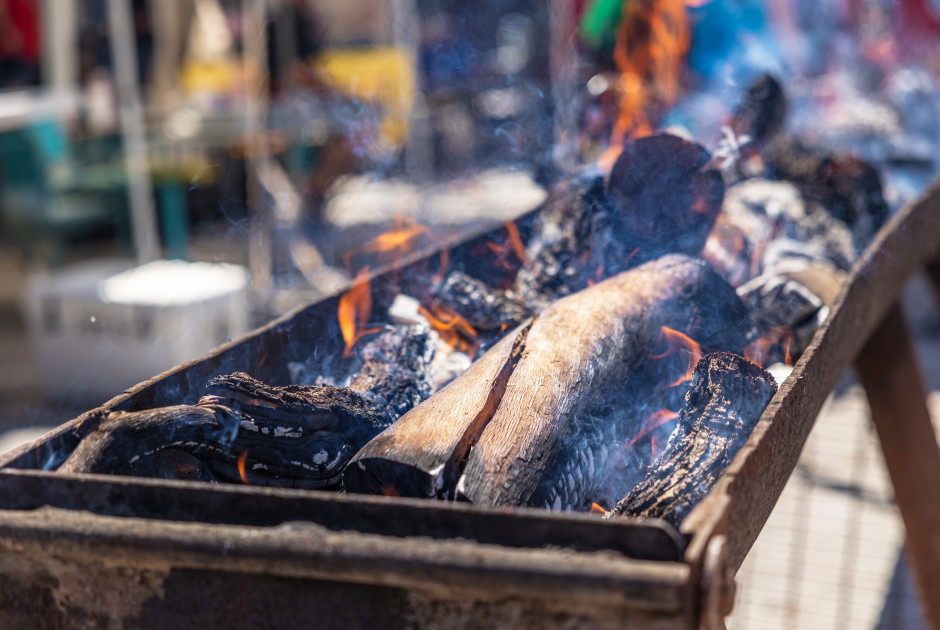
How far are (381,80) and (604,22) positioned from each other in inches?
131

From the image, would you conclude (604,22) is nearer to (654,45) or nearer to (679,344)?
(654,45)

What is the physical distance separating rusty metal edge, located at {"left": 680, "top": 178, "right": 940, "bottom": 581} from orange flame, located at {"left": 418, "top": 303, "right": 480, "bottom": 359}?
2.51ft

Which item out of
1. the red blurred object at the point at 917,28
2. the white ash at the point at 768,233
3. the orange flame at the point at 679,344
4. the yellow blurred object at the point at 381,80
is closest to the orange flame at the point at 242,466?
the orange flame at the point at 679,344

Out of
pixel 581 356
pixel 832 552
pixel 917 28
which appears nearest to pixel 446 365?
pixel 581 356

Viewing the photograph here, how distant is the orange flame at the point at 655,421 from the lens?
5.27 ft

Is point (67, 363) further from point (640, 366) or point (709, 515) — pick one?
point (709, 515)

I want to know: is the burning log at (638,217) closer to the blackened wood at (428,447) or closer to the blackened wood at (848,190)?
the blackened wood at (428,447)

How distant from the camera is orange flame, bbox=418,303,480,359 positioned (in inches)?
80.7

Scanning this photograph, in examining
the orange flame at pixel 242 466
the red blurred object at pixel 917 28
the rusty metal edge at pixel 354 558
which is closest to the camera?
the rusty metal edge at pixel 354 558

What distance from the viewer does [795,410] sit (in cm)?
141

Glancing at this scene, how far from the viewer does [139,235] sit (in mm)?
5883

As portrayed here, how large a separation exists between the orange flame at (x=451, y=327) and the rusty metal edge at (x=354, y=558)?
1064 millimetres

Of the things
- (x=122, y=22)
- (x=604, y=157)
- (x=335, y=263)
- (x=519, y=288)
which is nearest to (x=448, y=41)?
(x=335, y=263)

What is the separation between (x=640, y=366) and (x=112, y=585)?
109 cm
